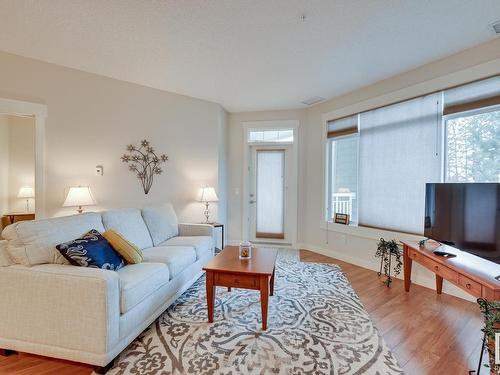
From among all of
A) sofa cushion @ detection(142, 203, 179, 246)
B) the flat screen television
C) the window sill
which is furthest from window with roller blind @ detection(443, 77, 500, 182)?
sofa cushion @ detection(142, 203, 179, 246)

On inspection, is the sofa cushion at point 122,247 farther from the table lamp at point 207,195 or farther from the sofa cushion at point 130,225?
the table lamp at point 207,195

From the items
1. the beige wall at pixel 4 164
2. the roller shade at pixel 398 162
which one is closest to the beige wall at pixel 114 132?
the beige wall at pixel 4 164

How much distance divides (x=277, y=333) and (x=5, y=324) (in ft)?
6.37

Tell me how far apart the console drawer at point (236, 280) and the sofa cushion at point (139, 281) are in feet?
1.63

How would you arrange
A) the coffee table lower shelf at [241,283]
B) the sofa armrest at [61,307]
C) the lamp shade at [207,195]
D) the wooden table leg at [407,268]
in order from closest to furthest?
the sofa armrest at [61,307] → the coffee table lower shelf at [241,283] → the wooden table leg at [407,268] → the lamp shade at [207,195]

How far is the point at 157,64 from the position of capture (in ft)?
10.1

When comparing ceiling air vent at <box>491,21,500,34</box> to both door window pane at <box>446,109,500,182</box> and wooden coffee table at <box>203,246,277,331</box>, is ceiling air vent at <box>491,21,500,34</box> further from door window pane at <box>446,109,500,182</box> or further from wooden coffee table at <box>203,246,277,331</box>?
wooden coffee table at <box>203,246,277,331</box>

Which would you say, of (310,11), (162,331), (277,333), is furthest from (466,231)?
(162,331)

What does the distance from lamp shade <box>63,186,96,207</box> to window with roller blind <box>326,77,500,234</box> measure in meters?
3.82

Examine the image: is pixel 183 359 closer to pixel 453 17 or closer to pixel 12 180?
pixel 12 180

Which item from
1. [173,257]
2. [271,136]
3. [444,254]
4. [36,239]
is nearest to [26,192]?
[36,239]

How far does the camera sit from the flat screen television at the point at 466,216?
1.98m

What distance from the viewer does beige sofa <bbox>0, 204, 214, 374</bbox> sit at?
1.58m

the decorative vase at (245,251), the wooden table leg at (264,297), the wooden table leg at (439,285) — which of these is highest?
the decorative vase at (245,251)
